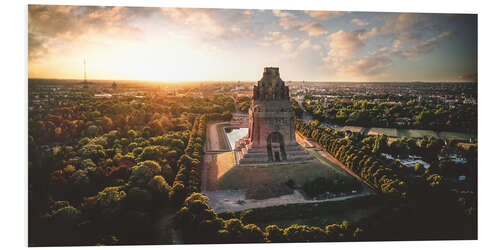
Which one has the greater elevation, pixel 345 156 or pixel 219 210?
pixel 345 156

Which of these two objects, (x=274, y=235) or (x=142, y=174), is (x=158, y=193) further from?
(x=274, y=235)

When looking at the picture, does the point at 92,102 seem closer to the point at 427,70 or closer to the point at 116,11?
the point at 116,11

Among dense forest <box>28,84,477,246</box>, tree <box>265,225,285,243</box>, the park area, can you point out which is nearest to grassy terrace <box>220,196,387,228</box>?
dense forest <box>28,84,477,246</box>

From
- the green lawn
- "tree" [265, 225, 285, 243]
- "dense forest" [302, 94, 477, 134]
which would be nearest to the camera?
"tree" [265, 225, 285, 243]

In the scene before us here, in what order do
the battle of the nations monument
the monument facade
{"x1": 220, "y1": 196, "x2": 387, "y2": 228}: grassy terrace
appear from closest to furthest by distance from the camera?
1. {"x1": 220, "y1": 196, "x2": 387, "y2": 228}: grassy terrace
2. the battle of the nations monument
3. the monument facade

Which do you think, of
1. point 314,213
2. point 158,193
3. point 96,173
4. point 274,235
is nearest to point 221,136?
point 158,193

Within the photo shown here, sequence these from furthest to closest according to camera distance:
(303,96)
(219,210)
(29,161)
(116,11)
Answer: (303,96), (219,210), (116,11), (29,161)

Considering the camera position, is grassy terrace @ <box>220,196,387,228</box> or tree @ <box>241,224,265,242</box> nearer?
tree @ <box>241,224,265,242</box>

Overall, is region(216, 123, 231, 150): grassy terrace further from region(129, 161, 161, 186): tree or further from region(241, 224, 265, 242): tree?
region(241, 224, 265, 242): tree

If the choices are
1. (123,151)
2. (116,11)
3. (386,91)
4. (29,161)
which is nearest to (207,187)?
(123,151)
